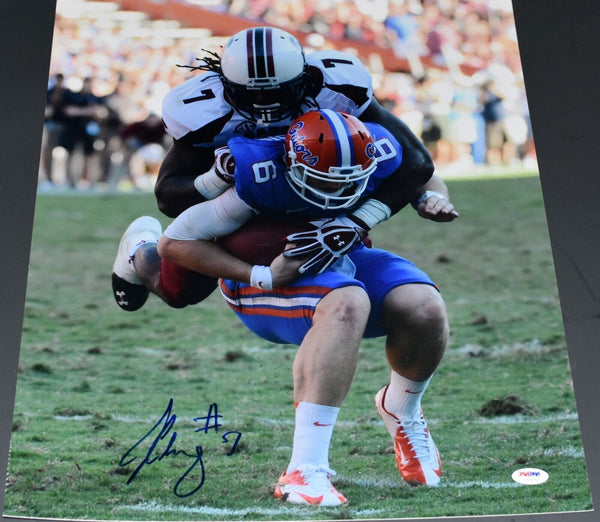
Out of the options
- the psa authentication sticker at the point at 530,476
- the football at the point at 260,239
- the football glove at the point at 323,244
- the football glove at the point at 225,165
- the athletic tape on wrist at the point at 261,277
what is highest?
the football glove at the point at 225,165

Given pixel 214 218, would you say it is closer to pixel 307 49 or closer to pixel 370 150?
pixel 370 150

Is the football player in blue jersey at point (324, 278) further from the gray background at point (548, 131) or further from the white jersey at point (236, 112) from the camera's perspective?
the gray background at point (548, 131)

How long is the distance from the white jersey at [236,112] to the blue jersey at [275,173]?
88mm

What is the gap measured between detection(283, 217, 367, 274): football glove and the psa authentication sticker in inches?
31.0

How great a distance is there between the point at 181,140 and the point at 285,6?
1.45m

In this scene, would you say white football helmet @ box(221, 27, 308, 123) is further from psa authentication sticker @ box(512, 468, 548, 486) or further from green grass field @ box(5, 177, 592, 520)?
psa authentication sticker @ box(512, 468, 548, 486)

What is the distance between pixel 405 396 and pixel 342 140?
733 mm

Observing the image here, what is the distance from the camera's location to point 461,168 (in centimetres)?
414

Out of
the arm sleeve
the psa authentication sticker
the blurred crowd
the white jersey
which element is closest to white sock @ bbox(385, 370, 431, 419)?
the psa authentication sticker

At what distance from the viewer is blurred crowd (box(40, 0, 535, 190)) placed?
148 inches

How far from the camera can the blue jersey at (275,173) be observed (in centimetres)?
241
